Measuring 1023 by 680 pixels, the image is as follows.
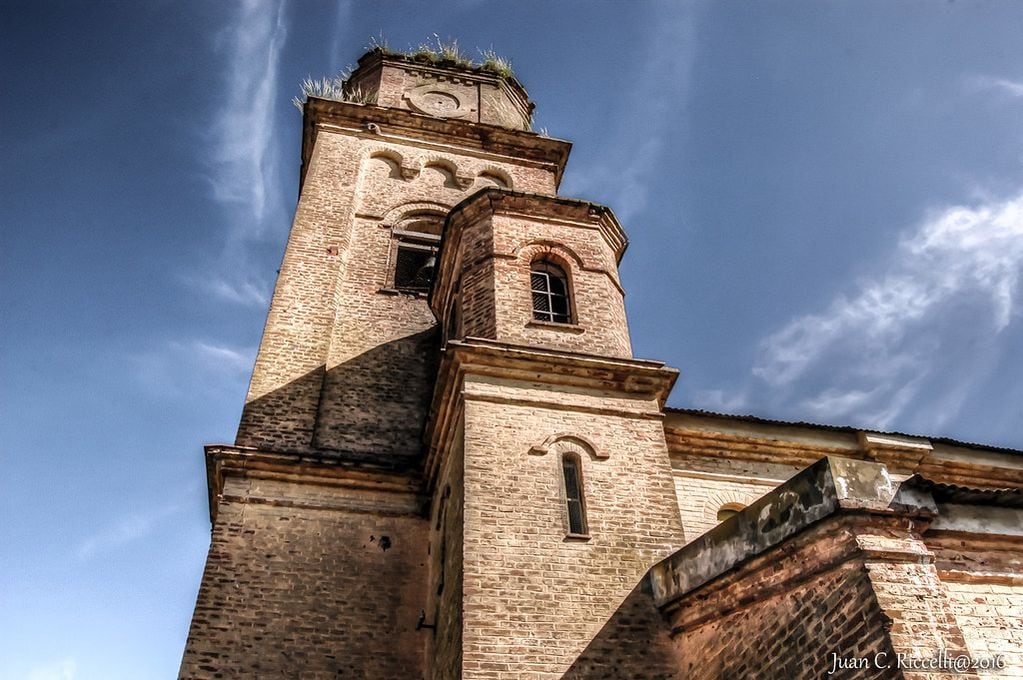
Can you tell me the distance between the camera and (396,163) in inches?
740

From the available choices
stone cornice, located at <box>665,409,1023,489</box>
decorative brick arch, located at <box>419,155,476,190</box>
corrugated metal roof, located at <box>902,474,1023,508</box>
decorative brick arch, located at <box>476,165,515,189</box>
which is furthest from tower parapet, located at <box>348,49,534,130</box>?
corrugated metal roof, located at <box>902,474,1023,508</box>

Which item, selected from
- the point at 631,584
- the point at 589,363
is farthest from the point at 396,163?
the point at 631,584

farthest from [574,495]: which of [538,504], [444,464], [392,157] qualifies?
[392,157]

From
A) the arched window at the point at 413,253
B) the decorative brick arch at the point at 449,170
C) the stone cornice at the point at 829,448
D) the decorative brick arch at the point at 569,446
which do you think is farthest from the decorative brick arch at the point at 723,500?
the decorative brick arch at the point at 449,170

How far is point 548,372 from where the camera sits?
10047 millimetres

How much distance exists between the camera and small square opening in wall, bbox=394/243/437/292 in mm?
16125

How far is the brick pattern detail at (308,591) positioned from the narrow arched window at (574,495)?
9.53 feet

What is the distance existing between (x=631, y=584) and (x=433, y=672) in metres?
2.76

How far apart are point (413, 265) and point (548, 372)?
24.0 ft

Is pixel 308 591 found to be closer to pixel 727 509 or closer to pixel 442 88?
pixel 727 509

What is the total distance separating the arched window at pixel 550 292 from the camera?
456 inches

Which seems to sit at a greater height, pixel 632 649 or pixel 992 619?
pixel 632 649

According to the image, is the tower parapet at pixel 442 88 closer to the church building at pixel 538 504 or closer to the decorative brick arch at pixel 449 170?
the decorative brick arch at pixel 449 170

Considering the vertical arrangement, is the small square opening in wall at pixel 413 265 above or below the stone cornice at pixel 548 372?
above
